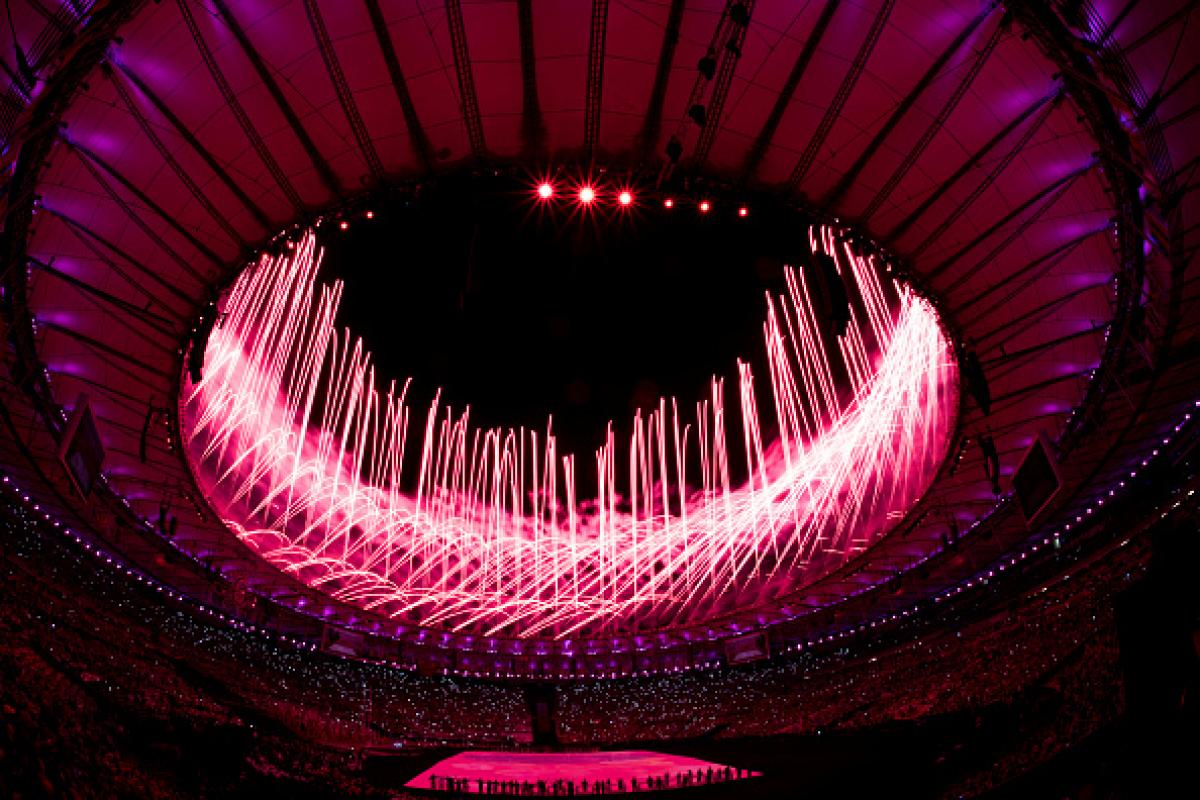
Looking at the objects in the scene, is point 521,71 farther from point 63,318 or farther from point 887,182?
point 63,318

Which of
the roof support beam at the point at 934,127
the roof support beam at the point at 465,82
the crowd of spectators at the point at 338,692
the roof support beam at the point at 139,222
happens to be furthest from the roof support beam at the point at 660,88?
the crowd of spectators at the point at 338,692

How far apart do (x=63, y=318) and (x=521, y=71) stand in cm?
1269

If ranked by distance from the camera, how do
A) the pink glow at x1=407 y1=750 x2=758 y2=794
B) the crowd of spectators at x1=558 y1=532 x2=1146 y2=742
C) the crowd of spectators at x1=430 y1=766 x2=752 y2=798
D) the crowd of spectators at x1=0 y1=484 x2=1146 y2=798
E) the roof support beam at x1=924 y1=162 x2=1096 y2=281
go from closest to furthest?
the crowd of spectators at x1=0 y1=484 x2=1146 y2=798, the roof support beam at x1=924 y1=162 x2=1096 y2=281, the crowd of spectators at x1=430 y1=766 x2=752 y2=798, the crowd of spectators at x1=558 y1=532 x2=1146 y2=742, the pink glow at x1=407 y1=750 x2=758 y2=794

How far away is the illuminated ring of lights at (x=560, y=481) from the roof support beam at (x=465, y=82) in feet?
19.6

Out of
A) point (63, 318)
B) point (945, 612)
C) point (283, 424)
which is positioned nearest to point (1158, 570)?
point (63, 318)

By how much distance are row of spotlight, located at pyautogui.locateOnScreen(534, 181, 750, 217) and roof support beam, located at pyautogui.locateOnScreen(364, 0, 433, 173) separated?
3071 mm

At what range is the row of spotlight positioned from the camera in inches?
853

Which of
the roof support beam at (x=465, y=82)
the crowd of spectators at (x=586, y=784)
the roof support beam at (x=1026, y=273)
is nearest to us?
the roof support beam at (x=465, y=82)

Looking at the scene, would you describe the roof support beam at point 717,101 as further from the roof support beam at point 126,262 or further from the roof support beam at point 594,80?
the roof support beam at point 126,262

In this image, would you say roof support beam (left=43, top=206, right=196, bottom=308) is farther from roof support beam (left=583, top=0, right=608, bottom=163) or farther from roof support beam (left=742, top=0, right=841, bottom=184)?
roof support beam (left=742, top=0, right=841, bottom=184)

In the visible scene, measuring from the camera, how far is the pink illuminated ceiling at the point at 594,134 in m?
17.5

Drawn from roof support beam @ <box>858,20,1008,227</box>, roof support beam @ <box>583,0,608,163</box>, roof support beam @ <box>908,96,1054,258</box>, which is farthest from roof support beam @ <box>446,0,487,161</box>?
roof support beam @ <box>908,96,1054,258</box>

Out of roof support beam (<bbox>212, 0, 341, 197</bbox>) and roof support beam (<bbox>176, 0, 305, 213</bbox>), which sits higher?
roof support beam (<bbox>212, 0, 341, 197</bbox>)

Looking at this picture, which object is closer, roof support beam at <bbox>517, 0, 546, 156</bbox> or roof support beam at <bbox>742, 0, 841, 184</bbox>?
roof support beam at <bbox>742, 0, 841, 184</bbox>
